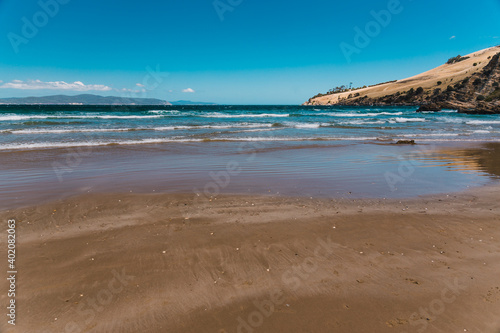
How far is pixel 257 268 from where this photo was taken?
386cm

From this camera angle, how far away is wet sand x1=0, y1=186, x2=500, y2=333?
2.98 m

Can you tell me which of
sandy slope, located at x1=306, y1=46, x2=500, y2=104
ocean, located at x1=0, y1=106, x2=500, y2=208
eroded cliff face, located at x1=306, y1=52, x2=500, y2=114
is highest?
sandy slope, located at x1=306, y1=46, x2=500, y2=104

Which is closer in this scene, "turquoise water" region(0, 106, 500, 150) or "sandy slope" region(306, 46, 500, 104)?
"turquoise water" region(0, 106, 500, 150)

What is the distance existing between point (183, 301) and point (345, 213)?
381 centimetres

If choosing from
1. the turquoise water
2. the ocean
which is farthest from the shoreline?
the turquoise water

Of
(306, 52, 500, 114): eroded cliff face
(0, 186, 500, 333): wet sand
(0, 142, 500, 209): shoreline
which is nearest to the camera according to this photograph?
(0, 186, 500, 333): wet sand

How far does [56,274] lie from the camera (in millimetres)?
3705

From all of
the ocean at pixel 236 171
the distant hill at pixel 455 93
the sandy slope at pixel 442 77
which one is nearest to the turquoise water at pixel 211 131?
the ocean at pixel 236 171

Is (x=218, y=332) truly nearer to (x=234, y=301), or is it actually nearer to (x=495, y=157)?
(x=234, y=301)

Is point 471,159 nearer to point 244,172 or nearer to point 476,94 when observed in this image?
point 244,172

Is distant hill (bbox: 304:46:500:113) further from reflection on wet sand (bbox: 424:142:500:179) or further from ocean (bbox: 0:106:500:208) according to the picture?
ocean (bbox: 0:106:500:208)

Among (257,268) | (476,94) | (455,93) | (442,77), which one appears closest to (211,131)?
(257,268)

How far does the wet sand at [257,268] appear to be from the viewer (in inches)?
117

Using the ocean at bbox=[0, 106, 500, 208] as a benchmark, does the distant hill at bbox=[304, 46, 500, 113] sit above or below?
above
